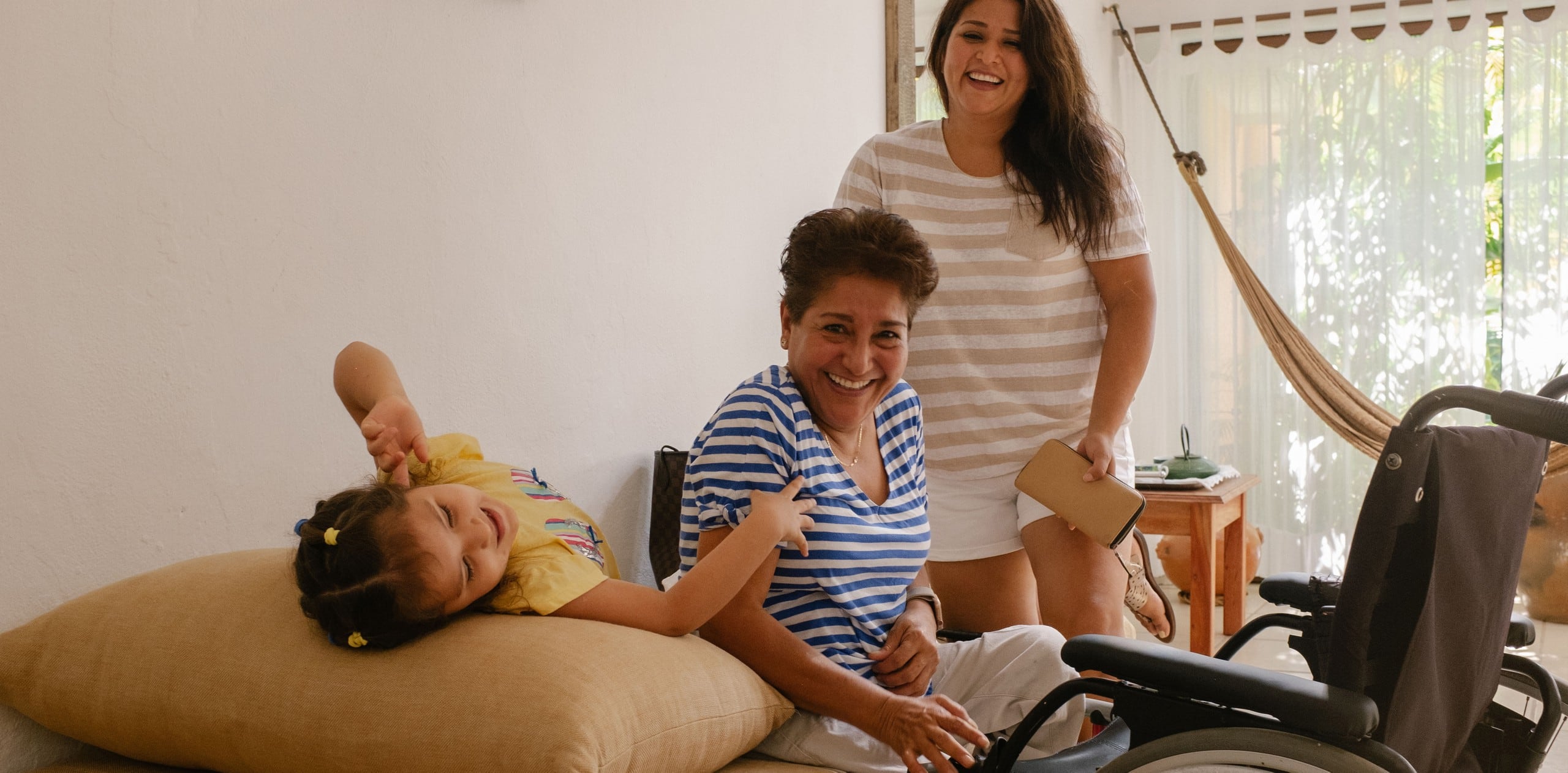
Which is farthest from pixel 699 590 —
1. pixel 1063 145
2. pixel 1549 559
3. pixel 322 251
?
pixel 1549 559

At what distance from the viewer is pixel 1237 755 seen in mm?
1056

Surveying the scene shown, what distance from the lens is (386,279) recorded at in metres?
1.48

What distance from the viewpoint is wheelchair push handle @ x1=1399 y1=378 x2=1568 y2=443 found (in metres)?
1.00

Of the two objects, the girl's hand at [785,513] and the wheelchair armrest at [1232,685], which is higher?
the girl's hand at [785,513]

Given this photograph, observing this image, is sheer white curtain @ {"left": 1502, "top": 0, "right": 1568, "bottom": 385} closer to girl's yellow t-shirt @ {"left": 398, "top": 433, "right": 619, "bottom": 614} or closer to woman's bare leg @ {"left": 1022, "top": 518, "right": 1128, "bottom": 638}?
woman's bare leg @ {"left": 1022, "top": 518, "right": 1128, "bottom": 638}

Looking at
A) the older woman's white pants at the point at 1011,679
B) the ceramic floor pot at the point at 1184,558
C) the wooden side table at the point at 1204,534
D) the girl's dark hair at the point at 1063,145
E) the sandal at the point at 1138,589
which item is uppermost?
the girl's dark hair at the point at 1063,145

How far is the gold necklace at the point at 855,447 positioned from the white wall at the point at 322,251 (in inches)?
22.8

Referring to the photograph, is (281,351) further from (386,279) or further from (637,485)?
(637,485)

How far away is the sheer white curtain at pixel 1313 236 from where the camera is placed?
14.2 feet

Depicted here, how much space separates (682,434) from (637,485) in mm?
184

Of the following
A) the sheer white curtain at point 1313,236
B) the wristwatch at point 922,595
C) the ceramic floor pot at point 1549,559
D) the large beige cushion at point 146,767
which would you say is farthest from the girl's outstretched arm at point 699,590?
the sheer white curtain at point 1313,236

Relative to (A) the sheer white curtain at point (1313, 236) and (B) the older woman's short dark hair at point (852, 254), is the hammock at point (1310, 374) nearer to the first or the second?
(A) the sheer white curtain at point (1313, 236)

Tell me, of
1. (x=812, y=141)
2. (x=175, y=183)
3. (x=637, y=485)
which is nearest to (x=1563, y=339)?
(x=812, y=141)

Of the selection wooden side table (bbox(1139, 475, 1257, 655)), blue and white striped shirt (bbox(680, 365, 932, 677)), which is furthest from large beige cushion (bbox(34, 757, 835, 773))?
wooden side table (bbox(1139, 475, 1257, 655))
